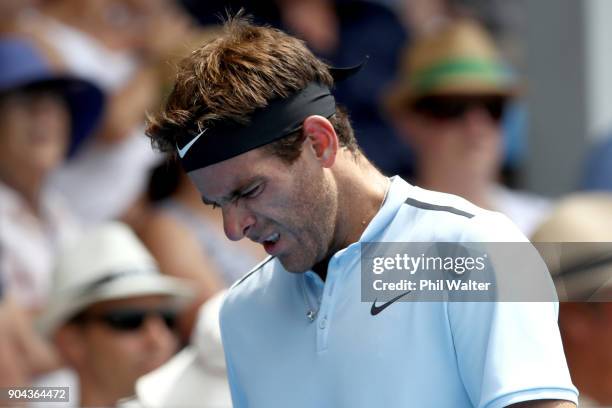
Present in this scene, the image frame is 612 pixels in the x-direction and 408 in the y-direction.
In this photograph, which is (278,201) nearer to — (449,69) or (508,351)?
(508,351)

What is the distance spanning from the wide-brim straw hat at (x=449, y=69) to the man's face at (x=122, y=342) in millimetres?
2145

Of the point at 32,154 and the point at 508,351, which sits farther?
the point at 32,154

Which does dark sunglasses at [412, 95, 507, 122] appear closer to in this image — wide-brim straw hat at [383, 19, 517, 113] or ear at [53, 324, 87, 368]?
wide-brim straw hat at [383, 19, 517, 113]

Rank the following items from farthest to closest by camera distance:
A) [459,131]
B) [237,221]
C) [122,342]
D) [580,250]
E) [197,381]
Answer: [459,131], [122,342], [580,250], [197,381], [237,221]

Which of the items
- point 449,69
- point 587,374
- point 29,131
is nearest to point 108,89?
point 29,131

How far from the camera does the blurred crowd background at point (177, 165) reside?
4289mm

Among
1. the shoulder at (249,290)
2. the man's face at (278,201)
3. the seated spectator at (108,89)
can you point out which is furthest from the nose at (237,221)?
the seated spectator at (108,89)

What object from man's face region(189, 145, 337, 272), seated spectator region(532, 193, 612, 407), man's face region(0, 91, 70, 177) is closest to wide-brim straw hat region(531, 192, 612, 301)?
seated spectator region(532, 193, 612, 407)

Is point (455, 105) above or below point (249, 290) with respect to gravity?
below

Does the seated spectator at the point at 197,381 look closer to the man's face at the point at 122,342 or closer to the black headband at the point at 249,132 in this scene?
the man's face at the point at 122,342

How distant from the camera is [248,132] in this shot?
2.41 meters

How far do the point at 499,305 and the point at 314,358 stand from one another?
40 cm

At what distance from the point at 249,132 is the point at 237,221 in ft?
0.65

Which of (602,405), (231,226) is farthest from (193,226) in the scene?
(231,226)
